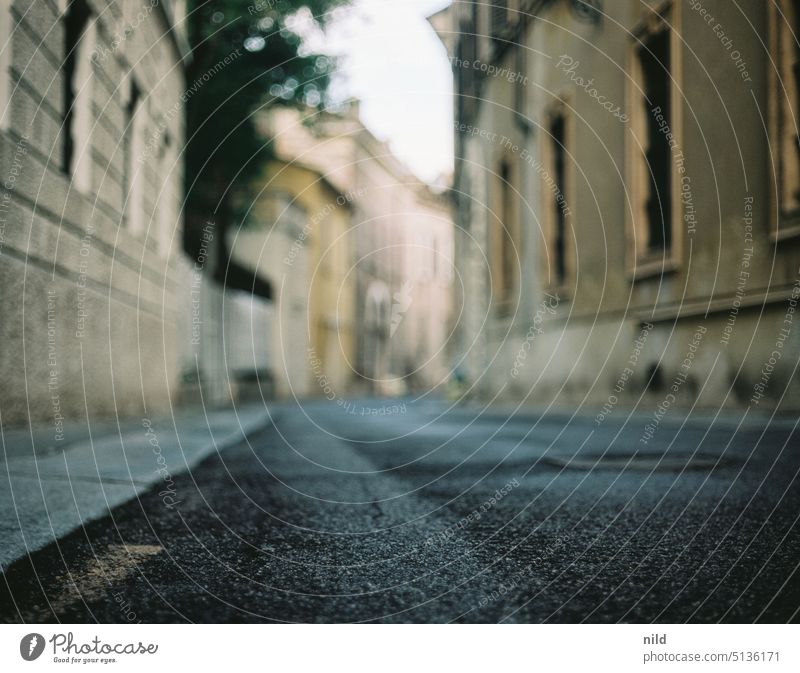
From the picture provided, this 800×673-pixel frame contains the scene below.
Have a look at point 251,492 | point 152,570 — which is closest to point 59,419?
point 251,492

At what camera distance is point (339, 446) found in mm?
Answer: 5953

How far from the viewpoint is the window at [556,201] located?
37.1 feet

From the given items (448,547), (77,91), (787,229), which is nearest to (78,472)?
(448,547)

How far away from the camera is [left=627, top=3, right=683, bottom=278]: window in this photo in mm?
8375

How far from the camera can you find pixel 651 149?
8883mm

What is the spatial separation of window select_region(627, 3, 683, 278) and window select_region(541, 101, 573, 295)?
7.11 feet

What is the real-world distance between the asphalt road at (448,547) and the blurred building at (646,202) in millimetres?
2745

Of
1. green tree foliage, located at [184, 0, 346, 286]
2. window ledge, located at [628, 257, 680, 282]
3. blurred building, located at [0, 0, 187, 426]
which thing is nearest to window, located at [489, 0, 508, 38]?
green tree foliage, located at [184, 0, 346, 286]

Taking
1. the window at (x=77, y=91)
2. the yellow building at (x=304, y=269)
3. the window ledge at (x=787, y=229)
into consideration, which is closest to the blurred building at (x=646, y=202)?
the window ledge at (x=787, y=229)

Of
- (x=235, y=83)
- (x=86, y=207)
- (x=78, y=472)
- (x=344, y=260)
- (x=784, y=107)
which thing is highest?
(x=344, y=260)

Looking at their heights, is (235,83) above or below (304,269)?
below

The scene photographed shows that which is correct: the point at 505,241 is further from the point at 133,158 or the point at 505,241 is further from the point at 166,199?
the point at 133,158

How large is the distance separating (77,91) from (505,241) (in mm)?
9985

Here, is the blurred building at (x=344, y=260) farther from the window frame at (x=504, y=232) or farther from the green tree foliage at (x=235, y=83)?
the window frame at (x=504, y=232)
